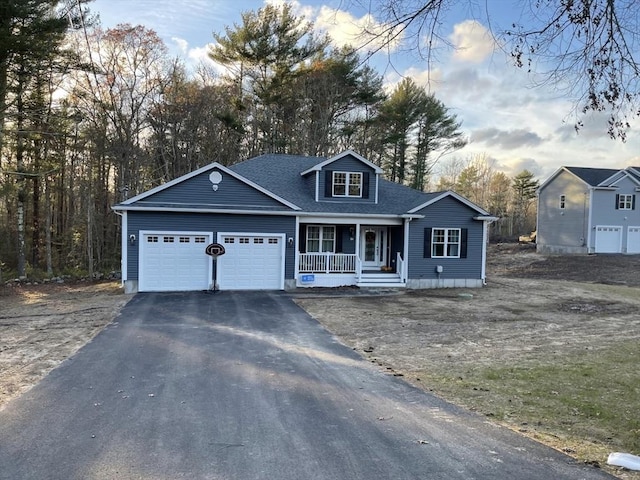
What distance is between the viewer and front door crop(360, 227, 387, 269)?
19703 mm

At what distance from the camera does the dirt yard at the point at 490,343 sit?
5.15 m

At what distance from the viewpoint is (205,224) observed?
636 inches

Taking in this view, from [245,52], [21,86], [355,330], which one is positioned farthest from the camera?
[245,52]

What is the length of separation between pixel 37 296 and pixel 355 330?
13.0m

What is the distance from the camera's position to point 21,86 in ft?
65.3

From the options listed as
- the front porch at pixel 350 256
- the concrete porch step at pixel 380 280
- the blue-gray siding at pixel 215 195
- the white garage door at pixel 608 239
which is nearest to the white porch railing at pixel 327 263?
the front porch at pixel 350 256

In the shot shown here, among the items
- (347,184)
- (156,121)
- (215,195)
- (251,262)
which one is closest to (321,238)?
(347,184)

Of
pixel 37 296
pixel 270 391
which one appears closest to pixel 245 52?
pixel 37 296

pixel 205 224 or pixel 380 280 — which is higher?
pixel 205 224

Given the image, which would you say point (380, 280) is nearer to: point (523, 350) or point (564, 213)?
point (523, 350)

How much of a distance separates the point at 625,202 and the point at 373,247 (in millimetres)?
22621

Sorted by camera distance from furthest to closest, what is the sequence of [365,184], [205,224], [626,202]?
[626,202] < [365,184] < [205,224]

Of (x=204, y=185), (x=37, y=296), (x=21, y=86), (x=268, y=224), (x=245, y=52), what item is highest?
(x=245, y=52)

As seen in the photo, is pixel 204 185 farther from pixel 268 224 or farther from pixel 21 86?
pixel 21 86
